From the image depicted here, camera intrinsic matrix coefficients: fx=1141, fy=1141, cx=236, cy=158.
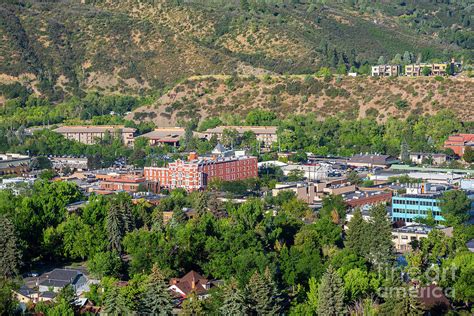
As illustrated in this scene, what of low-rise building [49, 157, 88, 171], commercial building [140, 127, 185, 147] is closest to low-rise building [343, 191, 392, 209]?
low-rise building [49, 157, 88, 171]

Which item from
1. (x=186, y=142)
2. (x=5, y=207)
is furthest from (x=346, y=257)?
(x=186, y=142)

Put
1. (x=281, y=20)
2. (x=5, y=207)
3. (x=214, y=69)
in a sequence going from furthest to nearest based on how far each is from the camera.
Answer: (x=281, y=20), (x=214, y=69), (x=5, y=207)

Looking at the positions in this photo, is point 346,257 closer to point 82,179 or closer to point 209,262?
point 209,262

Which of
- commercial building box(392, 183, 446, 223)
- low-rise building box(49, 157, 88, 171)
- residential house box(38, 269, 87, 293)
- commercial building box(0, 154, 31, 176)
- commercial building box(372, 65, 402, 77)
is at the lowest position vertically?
low-rise building box(49, 157, 88, 171)

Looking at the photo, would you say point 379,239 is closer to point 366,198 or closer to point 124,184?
point 366,198

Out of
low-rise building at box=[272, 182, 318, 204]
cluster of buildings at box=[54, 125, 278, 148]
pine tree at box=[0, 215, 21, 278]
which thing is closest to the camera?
pine tree at box=[0, 215, 21, 278]

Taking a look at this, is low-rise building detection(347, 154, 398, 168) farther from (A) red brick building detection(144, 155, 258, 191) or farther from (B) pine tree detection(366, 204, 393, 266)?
(B) pine tree detection(366, 204, 393, 266)

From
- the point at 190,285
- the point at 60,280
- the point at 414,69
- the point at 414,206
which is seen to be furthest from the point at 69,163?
the point at 190,285
